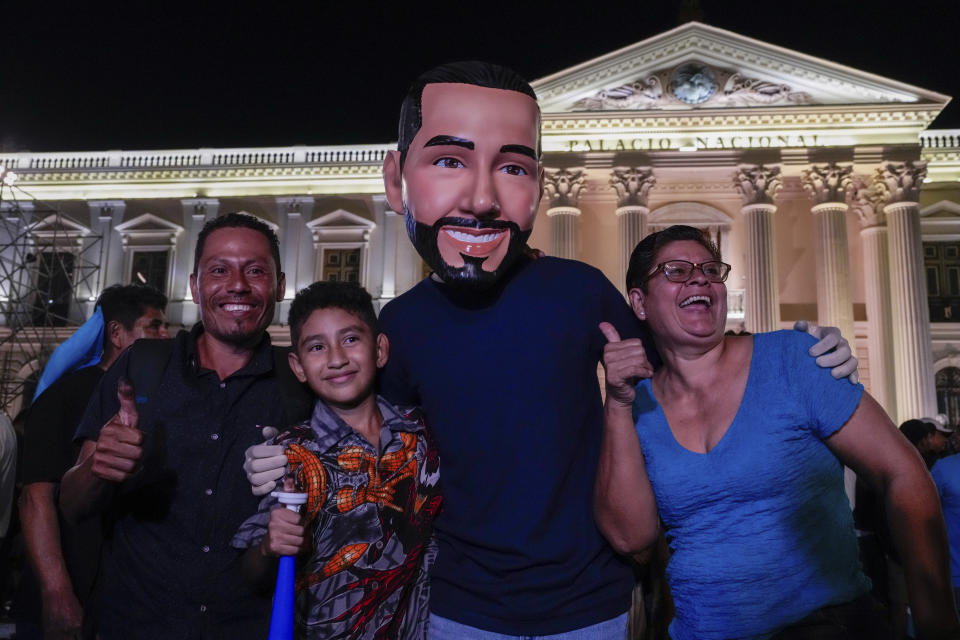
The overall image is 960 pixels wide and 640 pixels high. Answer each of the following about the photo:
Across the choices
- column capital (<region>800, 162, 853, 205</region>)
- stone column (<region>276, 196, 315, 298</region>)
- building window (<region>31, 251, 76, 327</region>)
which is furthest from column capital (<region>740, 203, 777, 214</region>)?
building window (<region>31, 251, 76, 327</region>)

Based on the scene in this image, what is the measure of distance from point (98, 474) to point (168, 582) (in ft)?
1.65

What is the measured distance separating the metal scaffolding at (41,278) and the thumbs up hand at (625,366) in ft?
73.4

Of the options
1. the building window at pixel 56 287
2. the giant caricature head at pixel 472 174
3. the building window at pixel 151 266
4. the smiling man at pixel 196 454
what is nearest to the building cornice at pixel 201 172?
the building window at pixel 151 266

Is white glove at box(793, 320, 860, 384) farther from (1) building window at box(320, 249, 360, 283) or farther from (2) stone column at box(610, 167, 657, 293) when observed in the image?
(1) building window at box(320, 249, 360, 283)

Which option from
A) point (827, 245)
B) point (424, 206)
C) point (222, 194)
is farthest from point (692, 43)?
point (424, 206)

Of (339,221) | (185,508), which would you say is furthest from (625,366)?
(339,221)

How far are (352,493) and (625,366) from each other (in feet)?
3.07

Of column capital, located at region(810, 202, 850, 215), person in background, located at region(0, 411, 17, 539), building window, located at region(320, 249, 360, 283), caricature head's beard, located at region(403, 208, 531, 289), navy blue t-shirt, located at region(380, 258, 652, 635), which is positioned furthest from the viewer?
building window, located at region(320, 249, 360, 283)

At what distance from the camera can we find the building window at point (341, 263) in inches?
904

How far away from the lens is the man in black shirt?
302cm

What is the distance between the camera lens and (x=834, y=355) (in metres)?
2.14

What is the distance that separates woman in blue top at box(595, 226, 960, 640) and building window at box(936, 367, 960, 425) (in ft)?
69.6

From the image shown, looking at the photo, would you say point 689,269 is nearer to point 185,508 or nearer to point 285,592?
point 285,592

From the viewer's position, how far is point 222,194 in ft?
75.8
